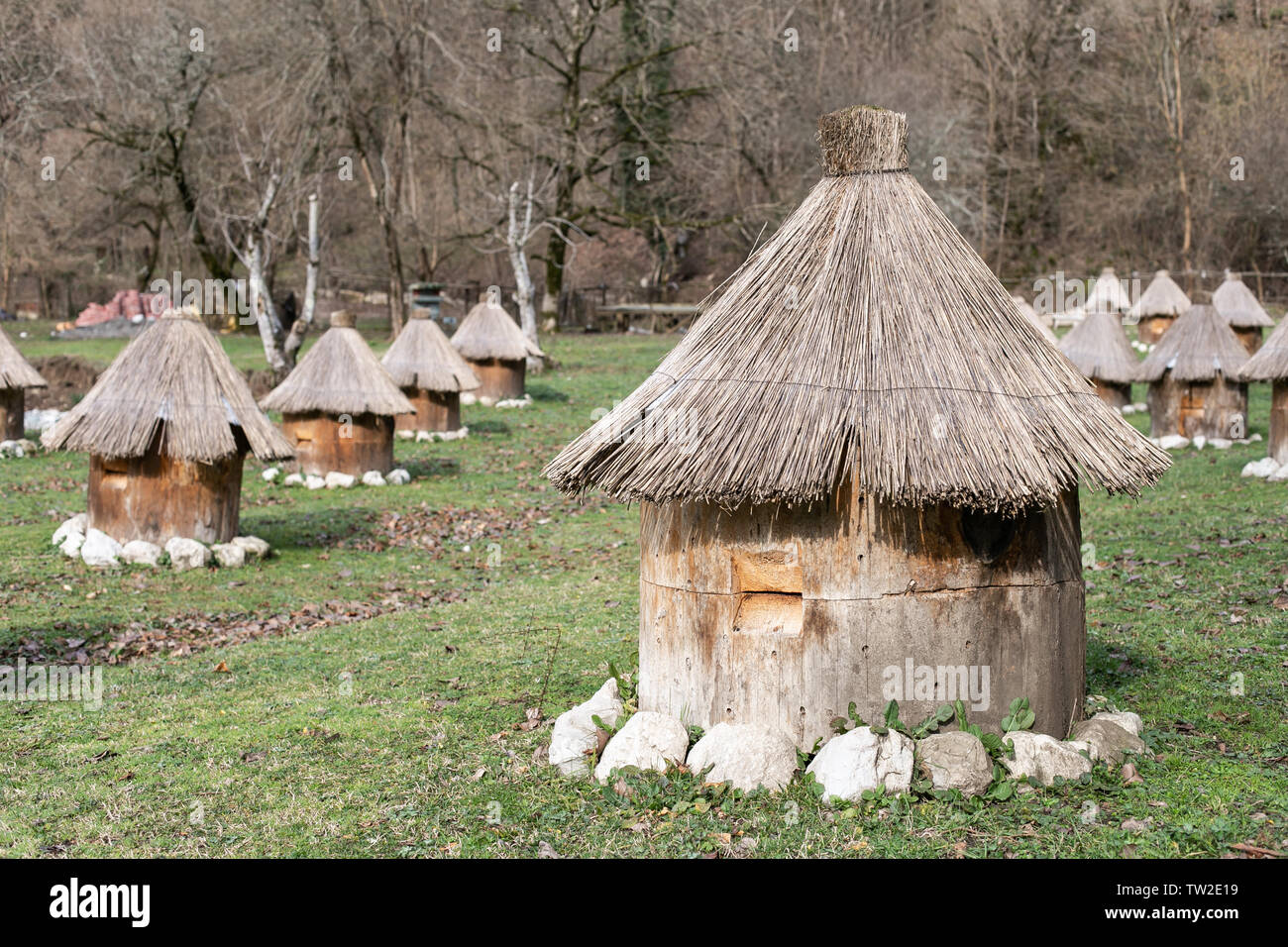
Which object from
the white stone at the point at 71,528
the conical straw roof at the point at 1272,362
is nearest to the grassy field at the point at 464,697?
the white stone at the point at 71,528

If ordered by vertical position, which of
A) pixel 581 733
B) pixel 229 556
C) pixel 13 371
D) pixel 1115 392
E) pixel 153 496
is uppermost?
pixel 13 371

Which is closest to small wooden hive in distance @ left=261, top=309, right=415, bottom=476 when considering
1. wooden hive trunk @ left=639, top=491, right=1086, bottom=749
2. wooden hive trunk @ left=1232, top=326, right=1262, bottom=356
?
wooden hive trunk @ left=639, top=491, right=1086, bottom=749

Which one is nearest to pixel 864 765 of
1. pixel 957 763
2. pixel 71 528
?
pixel 957 763

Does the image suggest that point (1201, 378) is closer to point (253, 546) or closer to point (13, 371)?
point (253, 546)

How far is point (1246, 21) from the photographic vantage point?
46312 mm

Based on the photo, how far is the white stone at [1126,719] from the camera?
770 centimetres

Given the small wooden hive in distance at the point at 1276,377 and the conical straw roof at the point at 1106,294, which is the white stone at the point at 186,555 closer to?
the small wooden hive in distance at the point at 1276,377

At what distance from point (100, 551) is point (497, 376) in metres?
14.9

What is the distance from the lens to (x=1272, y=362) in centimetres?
1791

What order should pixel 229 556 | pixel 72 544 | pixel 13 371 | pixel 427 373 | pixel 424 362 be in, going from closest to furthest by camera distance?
pixel 72 544, pixel 229 556, pixel 13 371, pixel 427 373, pixel 424 362

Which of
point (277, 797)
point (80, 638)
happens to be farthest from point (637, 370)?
point (277, 797)
